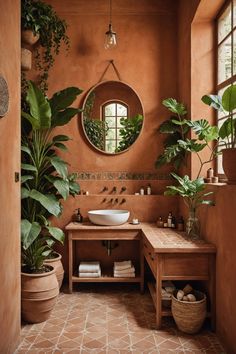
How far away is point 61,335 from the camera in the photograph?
8.95ft

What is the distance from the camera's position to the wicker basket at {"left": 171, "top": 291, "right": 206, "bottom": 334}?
8.80ft

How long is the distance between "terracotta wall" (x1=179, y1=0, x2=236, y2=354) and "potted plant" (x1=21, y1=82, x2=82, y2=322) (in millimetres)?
1275

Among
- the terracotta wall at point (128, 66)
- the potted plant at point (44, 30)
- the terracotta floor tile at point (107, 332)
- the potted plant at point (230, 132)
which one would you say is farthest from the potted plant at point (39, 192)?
the potted plant at point (230, 132)

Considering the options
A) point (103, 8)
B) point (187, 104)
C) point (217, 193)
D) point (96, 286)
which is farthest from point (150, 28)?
point (96, 286)

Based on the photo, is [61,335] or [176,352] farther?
[61,335]

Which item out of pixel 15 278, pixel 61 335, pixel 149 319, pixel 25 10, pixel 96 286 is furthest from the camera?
pixel 96 286

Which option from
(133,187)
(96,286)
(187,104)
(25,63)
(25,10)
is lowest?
(96,286)

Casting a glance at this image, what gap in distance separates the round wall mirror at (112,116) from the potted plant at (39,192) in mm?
510

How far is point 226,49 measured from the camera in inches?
128

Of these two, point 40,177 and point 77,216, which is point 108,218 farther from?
point 40,177

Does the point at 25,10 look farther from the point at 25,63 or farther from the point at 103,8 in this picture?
the point at 103,8

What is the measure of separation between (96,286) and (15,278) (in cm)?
167

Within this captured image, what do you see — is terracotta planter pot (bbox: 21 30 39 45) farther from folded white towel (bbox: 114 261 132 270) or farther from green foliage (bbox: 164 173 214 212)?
folded white towel (bbox: 114 261 132 270)

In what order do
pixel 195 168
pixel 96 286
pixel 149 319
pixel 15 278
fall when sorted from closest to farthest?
pixel 15 278
pixel 149 319
pixel 195 168
pixel 96 286
